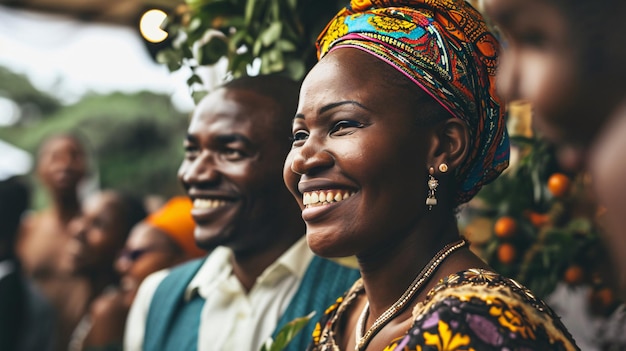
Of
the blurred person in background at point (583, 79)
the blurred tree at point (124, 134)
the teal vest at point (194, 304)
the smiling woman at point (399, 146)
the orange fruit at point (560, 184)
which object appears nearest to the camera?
the blurred person in background at point (583, 79)

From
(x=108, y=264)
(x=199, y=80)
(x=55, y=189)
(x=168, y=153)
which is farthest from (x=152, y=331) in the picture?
(x=168, y=153)

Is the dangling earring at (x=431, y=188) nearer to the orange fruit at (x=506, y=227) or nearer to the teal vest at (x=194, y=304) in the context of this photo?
the teal vest at (x=194, y=304)

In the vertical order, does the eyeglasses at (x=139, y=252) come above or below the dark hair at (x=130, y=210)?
above

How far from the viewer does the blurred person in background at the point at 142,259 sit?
14.8ft

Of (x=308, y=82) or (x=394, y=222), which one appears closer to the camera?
(x=394, y=222)

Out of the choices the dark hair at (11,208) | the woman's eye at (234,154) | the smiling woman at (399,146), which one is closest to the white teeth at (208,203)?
the woman's eye at (234,154)

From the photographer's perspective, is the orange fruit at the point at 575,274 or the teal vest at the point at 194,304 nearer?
the teal vest at the point at 194,304

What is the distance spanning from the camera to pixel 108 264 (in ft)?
17.5

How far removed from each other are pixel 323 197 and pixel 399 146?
0.22 metres

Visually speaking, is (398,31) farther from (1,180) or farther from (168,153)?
(168,153)

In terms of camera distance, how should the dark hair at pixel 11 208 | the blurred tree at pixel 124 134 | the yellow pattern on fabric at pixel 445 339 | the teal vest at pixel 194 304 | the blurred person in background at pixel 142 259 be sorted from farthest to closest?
the blurred tree at pixel 124 134, the dark hair at pixel 11 208, the blurred person in background at pixel 142 259, the teal vest at pixel 194 304, the yellow pattern on fabric at pixel 445 339

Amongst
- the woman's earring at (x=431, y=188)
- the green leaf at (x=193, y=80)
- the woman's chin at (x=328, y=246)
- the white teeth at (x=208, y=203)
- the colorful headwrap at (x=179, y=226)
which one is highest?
the woman's earring at (x=431, y=188)

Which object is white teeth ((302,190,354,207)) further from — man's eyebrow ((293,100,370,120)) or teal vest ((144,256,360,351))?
teal vest ((144,256,360,351))

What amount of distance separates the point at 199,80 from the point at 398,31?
1416 mm
